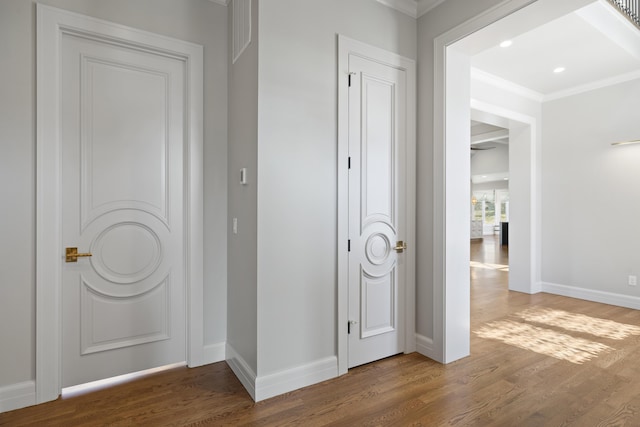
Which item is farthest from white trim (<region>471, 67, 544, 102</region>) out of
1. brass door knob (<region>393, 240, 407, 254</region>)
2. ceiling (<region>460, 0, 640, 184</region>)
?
brass door knob (<region>393, 240, 407, 254</region>)

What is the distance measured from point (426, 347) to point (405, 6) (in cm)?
297

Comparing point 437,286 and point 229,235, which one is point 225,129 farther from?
point 437,286

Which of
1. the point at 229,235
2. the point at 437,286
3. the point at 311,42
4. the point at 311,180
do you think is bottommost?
the point at 437,286

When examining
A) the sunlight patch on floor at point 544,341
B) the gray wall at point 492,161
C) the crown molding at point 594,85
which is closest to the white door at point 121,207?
the sunlight patch on floor at point 544,341

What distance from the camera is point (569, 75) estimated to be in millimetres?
4480

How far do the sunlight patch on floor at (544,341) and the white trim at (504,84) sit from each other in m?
3.12

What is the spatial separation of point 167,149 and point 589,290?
5756 mm

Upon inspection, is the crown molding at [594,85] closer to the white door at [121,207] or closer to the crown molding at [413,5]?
the crown molding at [413,5]

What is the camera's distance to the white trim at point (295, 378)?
222 centimetres

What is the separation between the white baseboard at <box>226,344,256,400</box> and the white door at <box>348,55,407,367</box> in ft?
2.61

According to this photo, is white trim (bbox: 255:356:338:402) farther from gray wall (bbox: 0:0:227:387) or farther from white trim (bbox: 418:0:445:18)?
white trim (bbox: 418:0:445:18)

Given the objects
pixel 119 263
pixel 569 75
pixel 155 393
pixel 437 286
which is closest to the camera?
pixel 155 393

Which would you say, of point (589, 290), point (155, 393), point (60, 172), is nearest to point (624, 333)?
point (589, 290)

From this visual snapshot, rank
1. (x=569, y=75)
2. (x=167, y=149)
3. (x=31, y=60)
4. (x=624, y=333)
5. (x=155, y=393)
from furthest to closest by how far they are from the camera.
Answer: (x=569, y=75) < (x=624, y=333) < (x=167, y=149) < (x=155, y=393) < (x=31, y=60)
